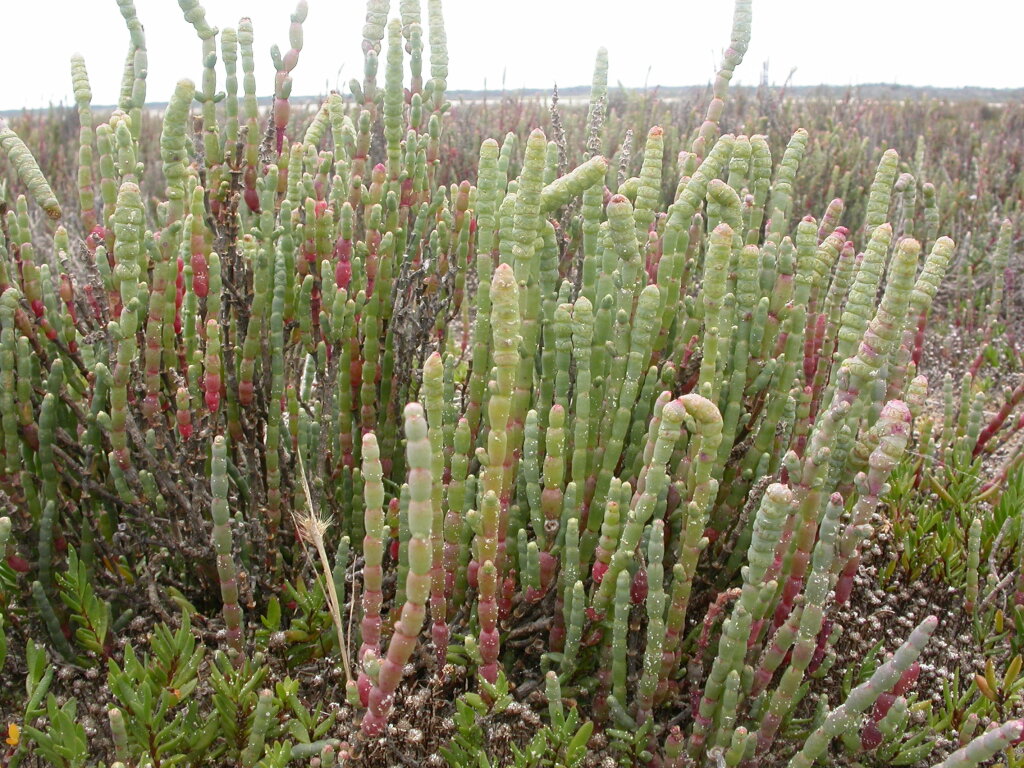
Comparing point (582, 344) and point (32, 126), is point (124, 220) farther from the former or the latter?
point (32, 126)

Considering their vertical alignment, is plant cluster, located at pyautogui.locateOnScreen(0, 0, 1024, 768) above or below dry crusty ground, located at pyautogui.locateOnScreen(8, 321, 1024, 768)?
above

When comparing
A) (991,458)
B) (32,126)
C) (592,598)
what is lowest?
(991,458)

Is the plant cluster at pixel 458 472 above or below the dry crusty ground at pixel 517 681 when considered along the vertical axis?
above

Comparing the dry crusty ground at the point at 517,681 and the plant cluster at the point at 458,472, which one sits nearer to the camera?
the plant cluster at the point at 458,472

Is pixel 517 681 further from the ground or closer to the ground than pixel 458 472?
closer to the ground

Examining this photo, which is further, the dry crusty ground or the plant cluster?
the dry crusty ground

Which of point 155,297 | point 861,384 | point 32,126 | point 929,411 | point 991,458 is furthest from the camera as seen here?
point 32,126

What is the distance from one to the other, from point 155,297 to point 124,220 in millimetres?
174

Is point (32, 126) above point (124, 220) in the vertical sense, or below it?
above

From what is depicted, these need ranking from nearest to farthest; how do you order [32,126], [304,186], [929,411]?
[304,186] < [929,411] < [32,126]

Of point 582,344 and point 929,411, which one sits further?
point 929,411

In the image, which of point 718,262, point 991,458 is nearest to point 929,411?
point 991,458

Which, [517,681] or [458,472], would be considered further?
[517,681]

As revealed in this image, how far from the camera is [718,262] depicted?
3.97ft
